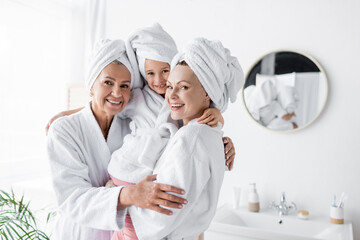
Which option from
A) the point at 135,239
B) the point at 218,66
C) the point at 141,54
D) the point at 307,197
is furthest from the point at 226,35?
the point at 135,239

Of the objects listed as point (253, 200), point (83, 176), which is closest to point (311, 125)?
point (253, 200)

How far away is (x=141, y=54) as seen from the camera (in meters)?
1.36

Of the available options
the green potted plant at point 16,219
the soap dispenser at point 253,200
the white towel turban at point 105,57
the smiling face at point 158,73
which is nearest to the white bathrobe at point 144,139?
the smiling face at point 158,73

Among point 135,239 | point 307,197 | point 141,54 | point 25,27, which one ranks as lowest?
point 307,197

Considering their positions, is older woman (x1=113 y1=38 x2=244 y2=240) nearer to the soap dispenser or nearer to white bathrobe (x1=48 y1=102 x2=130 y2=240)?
white bathrobe (x1=48 y1=102 x2=130 y2=240)

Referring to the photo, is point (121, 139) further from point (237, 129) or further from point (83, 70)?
point (83, 70)

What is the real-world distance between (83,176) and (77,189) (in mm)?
74

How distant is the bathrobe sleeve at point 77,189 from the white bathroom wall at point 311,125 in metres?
1.64

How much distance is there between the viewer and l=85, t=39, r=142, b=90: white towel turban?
1.33 metres

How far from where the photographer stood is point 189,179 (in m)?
1.04

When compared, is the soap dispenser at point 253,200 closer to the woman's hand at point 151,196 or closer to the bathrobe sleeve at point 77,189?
the bathrobe sleeve at point 77,189

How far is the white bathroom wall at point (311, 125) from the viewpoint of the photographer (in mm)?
2469

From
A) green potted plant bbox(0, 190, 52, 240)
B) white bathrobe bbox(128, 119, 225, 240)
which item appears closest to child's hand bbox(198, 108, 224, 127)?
white bathrobe bbox(128, 119, 225, 240)

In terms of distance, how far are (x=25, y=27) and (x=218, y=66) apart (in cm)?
232
